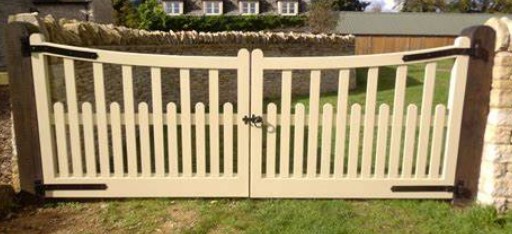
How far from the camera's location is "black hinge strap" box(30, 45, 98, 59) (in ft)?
11.0

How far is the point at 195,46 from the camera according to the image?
1002 centimetres

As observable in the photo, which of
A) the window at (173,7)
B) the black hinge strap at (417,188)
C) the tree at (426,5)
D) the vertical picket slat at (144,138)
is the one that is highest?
the tree at (426,5)

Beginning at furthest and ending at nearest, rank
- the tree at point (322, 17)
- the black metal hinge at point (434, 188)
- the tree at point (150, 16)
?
the tree at point (150, 16), the tree at point (322, 17), the black metal hinge at point (434, 188)

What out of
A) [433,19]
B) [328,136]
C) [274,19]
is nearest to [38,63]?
[328,136]

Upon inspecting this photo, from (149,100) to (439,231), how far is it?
20.4 feet

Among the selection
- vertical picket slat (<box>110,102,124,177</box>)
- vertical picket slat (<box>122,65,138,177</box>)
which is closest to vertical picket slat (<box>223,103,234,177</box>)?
vertical picket slat (<box>122,65,138,177</box>)

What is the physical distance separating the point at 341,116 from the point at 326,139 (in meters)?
0.24

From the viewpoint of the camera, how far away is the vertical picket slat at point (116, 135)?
3.55 meters

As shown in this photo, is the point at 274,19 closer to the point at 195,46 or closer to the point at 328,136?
the point at 195,46

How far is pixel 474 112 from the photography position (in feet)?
11.5

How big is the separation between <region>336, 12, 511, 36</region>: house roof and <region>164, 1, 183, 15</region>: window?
13.6m

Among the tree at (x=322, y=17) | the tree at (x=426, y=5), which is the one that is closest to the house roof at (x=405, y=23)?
the tree at (x=426, y=5)

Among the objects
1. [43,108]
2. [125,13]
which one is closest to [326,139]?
[43,108]

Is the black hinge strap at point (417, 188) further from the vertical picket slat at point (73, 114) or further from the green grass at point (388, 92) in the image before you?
the green grass at point (388, 92)
